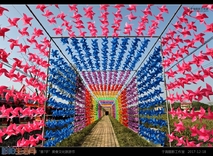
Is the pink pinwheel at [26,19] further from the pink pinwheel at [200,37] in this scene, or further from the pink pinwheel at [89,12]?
the pink pinwheel at [200,37]

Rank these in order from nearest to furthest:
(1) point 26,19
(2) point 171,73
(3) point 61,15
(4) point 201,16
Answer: (4) point 201,16, (1) point 26,19, (3) point 61,15, (2) point 171,73

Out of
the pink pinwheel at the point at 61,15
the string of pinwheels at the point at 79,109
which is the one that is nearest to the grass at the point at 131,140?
the string of pinwheels at the point at 79,109

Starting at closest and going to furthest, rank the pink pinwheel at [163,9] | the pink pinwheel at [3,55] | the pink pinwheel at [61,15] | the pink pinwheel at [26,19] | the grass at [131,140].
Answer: the pink pinwheel at [3,55] → the pink pinwheel at [26,19] → the pink pinwheel at [163,9] → the pink pinwheel at [61,15] → the grass at [131,140]

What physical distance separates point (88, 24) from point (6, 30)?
224 cm

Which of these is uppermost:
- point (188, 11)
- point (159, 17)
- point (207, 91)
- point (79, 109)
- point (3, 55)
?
point (159, 17)

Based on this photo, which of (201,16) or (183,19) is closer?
(201,16)

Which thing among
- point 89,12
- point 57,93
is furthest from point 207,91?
point 57,93

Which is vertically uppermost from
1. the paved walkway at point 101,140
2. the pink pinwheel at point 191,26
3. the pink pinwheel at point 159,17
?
the pink pinwheel at point 159,17

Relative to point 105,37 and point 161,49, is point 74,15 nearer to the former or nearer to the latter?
point 105,37

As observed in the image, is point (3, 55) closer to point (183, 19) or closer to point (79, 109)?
point (183, 19)

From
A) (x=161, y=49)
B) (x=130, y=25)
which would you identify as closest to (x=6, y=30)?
(x=130, y=25)

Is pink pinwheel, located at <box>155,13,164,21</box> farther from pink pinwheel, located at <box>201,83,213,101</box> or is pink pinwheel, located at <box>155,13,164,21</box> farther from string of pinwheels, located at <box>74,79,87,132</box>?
string of pinwheels, located at <box>74,79,87,132</box>

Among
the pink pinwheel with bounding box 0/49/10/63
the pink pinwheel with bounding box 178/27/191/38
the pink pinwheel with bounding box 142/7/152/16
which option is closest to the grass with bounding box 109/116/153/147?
the pink pinwheel with bounding box 178/27/191/38

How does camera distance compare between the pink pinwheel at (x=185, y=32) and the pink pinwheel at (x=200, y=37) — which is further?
the pink pinwheel at (x=185, y=32)
